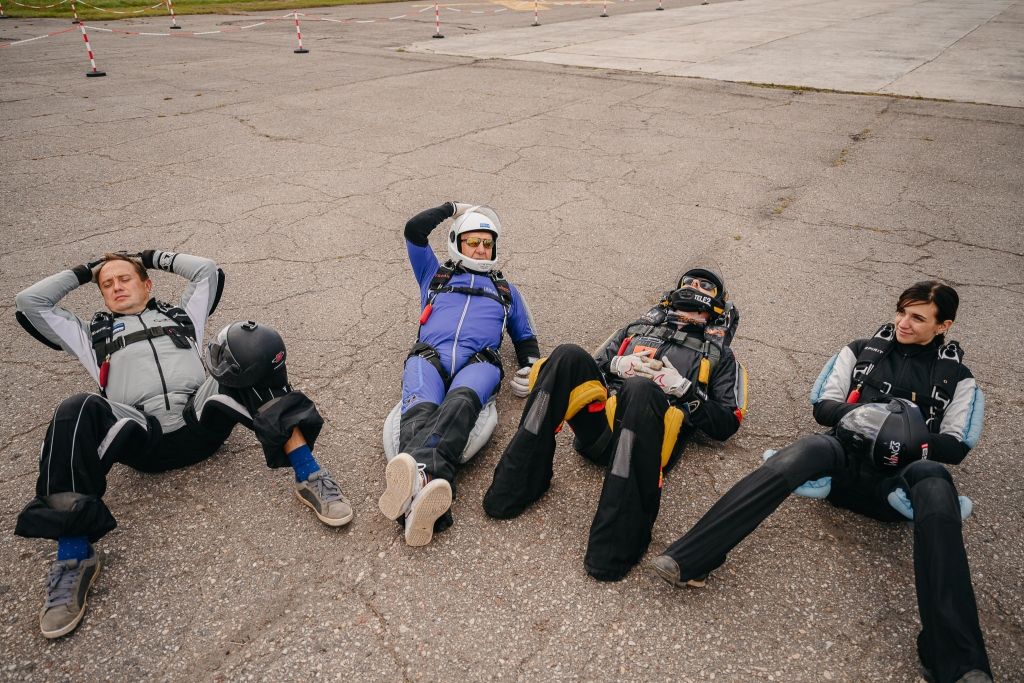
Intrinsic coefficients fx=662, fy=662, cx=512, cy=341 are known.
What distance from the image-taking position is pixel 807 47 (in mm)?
16938

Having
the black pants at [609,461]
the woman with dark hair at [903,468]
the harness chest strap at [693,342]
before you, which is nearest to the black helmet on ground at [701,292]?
the harness chest strap at [693,342]

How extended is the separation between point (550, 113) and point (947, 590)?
9.52 metres

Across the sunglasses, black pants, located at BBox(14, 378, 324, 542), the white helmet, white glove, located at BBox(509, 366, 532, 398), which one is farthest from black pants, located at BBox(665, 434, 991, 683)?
the white helmet

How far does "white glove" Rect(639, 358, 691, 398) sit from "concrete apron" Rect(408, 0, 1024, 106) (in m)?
11.4

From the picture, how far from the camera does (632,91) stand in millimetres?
12203

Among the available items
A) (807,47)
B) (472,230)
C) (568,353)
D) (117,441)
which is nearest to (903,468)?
(568,353)

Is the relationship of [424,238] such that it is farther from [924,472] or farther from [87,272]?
[924,472]

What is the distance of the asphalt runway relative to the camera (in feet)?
8.64

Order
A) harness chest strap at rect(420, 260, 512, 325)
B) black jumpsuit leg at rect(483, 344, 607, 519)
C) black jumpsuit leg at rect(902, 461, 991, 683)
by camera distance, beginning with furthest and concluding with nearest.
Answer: harness chest strap at rect(420, 260, 512, 325) < black jumpsuit leg at rect(483, 344, 607, 519) < black jumpsuit leg at rect(902, 461, 991, 683)

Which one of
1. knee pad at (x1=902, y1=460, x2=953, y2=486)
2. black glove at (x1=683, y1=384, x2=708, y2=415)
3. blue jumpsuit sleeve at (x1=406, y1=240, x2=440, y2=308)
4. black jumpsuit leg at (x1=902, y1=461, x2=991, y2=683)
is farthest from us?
blue jumpsuit sleeve at (x1=406, y1=240, x2=440, y2=308)

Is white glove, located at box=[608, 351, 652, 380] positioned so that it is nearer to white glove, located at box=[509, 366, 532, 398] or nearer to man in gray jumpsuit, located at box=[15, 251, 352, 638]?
white glove, located at box=[509, 366, 532, 398]

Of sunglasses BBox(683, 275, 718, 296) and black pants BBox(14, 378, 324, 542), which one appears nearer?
black pants BBox(14, 378, 324, 542)

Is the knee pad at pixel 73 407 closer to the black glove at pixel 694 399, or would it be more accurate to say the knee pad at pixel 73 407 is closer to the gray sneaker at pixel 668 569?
the gray sneaker at pixel 668 569

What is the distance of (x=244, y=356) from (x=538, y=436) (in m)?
1.38
